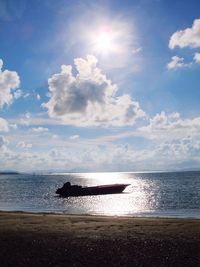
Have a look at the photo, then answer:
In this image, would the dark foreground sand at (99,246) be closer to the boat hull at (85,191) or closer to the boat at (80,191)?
the boat hull at (85,191)

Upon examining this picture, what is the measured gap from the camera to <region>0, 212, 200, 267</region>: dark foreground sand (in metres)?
16.5

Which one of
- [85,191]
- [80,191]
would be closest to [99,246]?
[85,191]

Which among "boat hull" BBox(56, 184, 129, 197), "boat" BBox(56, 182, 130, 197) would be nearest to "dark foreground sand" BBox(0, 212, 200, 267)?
"boat hull" BBox(56, 184, 129, 197)

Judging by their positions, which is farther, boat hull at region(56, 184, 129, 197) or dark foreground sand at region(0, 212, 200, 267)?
boat hull at region(56, 184, 129, 197)

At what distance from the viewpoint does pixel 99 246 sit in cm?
1986

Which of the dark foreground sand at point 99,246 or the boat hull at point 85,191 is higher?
the dark foreground sand at point 99,246

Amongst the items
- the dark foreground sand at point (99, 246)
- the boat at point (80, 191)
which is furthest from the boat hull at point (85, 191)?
the dark foreground sand at point (99, 246)

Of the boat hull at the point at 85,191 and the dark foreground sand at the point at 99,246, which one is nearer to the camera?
the dark foreground sand at the point at 99,246

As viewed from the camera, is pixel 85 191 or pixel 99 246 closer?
pixel 99 246

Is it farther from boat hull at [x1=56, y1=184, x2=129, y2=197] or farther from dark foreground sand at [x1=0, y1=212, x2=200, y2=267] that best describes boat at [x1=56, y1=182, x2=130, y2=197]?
dark foreground sand at [x1=0, y1=212, x2=200, y2=267]

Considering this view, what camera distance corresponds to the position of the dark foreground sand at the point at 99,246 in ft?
54.1

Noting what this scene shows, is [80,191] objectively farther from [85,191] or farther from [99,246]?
[99,246]

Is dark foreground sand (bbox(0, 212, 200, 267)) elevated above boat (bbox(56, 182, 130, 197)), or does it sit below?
above

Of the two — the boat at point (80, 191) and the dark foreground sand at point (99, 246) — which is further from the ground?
the dark foreground sand at point (99, 246)
